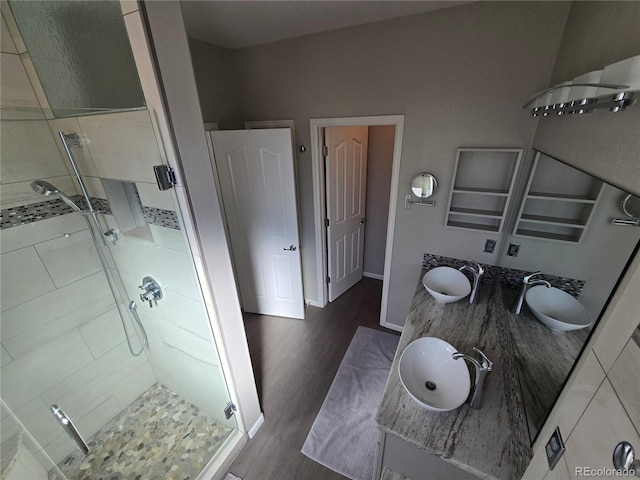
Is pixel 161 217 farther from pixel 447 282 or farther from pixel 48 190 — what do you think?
pixel 447 282

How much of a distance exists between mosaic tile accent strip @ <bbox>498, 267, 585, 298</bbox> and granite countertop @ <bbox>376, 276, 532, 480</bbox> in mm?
333

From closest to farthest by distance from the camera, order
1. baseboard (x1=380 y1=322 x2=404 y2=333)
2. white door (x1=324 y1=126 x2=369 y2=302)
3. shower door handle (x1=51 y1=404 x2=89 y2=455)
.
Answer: shower door handle (x1=51 y1=404 x2=89 y2=455), white door (x1=324 y1=126 x2=369 y2=302), baseboard (x1=380 y1=322 x2=404 y2=333)

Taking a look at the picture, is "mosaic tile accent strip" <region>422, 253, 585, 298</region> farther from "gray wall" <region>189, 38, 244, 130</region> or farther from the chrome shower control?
"gray wall" <region>189, 38, 244, 130</region>

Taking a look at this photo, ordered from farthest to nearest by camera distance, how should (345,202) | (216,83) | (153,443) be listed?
(345,202) → (216,83) → (153,443)

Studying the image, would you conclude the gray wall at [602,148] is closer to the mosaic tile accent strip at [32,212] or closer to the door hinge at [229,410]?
the door hinge at [229,410]

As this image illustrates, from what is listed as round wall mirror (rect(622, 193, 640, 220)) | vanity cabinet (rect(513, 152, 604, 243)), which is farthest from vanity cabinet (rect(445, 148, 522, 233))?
round wall mirror (rect(622, 193, 640, 220))

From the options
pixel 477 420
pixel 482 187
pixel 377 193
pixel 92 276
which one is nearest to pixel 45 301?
pixel 92 276

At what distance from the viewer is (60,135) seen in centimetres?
137

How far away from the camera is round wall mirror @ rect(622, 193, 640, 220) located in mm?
683

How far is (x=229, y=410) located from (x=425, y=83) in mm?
2608

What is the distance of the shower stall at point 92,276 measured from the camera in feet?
3.77

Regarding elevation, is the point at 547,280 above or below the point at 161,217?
below

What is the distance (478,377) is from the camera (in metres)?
1.12

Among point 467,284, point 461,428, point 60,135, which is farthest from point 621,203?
point 60,135
